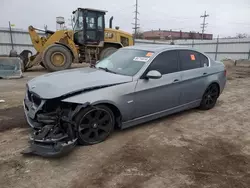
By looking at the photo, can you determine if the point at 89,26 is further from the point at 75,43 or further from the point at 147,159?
the point at 147,159

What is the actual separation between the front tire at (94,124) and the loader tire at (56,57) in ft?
27.1

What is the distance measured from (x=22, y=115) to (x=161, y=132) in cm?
294

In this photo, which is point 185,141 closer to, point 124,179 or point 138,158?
point 138,158

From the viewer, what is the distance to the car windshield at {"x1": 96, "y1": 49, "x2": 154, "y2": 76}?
13.1 feet

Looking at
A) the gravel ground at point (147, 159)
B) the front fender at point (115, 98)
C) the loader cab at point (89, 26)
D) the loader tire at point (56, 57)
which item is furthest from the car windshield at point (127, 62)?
the loader cab at point (89, 26)

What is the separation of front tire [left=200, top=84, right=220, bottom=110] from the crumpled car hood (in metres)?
2.42

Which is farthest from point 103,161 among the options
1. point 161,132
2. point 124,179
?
point 161,132

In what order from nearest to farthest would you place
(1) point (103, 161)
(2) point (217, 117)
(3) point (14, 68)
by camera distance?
(1) point (103, 161) → (2) point (217, 117) → (3) point (14, 68)

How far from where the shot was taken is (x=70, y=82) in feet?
11.2

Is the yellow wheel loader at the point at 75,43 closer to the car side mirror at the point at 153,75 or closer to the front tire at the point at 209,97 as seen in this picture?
the front tire at the point at 209,97

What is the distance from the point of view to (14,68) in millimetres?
9992

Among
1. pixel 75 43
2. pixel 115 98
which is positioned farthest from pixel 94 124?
pixel 75 43

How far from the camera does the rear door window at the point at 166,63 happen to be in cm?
416

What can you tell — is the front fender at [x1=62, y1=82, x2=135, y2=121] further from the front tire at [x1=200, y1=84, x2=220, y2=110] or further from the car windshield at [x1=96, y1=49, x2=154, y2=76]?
the front tire at [x1=200, y1=84, x2=220, y2=110]
